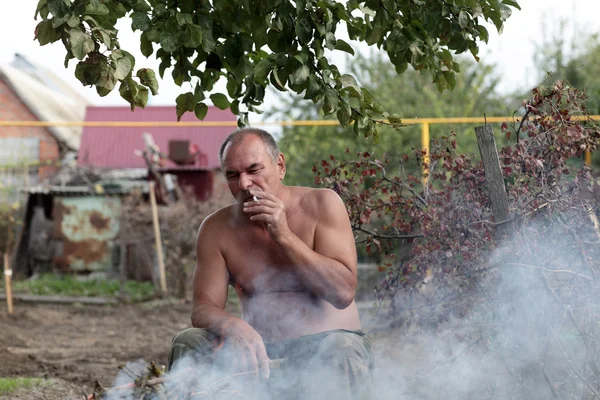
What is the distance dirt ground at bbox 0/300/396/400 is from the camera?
559 centimetres

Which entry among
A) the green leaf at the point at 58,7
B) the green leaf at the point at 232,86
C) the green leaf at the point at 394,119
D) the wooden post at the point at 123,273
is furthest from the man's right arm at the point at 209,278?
the wooden post at the point at 123,273

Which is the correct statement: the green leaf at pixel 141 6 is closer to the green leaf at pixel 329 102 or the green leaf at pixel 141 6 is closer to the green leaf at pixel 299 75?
the green leaf at pixel 299 75

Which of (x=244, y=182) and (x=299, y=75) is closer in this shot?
(x=299, y=75)

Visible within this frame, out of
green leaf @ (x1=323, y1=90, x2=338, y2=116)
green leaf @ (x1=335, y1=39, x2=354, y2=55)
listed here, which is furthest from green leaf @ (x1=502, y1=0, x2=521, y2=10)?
green leaf @ (x1=323, y1=90, x2=338, y2=116)

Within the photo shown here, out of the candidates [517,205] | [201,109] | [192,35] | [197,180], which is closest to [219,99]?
[201,109]

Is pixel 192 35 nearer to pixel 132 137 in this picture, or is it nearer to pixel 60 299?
pixel 60 299

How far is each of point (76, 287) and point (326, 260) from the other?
28.9ft

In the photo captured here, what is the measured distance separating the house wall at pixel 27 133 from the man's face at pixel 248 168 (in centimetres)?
1021

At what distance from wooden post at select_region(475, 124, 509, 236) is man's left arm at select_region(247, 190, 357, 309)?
715 mm

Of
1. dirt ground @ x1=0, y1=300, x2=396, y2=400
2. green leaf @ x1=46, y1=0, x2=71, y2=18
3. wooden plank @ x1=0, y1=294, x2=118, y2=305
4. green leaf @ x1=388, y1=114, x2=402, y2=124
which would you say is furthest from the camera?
wooden plank @ x1=0, y1=294, x2=118, y2=305

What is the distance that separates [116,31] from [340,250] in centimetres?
128

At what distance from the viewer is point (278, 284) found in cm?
340

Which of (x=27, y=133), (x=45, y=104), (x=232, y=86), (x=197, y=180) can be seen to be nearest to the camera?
(x=232, y=86)

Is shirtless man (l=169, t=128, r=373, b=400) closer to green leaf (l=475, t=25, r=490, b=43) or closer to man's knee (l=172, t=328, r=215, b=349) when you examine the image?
man's knee (l=172, t=328, r=215, b=349)
